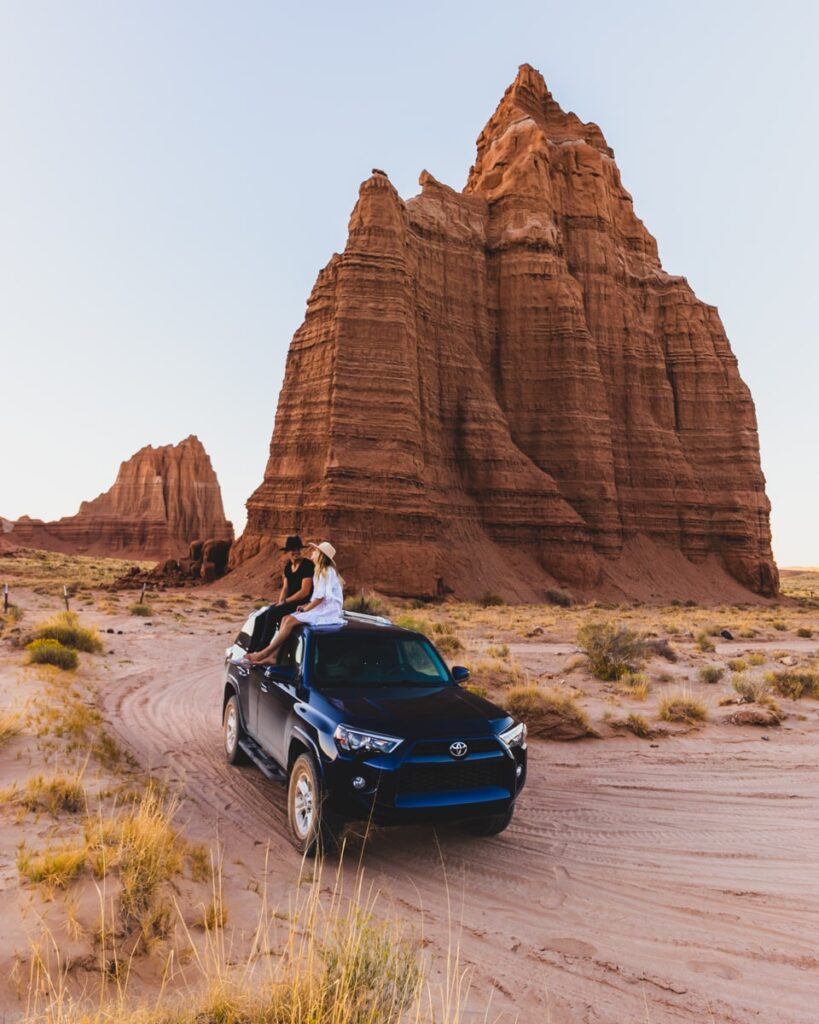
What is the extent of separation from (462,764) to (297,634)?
244 cm

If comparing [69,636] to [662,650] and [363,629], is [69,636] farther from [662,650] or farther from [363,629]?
[662,650]

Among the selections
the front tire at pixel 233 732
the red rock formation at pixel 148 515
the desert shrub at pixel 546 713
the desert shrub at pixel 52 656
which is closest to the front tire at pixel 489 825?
the front tire at pixel 233 732

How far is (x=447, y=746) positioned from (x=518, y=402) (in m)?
44.3

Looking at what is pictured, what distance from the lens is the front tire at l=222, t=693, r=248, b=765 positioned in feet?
24.9

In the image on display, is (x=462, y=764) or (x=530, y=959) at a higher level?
(x=462, y=764)

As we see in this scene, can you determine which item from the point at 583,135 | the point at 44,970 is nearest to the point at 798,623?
the point at 44,970

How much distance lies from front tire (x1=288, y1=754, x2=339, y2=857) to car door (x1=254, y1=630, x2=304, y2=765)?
0.41m

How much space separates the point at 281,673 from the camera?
6.24 metres

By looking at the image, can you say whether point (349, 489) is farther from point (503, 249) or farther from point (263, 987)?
point (263, 987)

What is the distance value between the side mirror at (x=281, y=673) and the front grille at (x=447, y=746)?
5.17 feet

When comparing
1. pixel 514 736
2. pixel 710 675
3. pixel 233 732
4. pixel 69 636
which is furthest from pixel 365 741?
pixel 69 636

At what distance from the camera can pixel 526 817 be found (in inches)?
250

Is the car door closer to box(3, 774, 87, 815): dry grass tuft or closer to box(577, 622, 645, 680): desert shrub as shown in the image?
box(3, 774, 87, 815): dry grass tuft

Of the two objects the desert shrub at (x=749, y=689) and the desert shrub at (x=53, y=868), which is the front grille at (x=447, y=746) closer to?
the desert shrub at (x=53, y=868)
